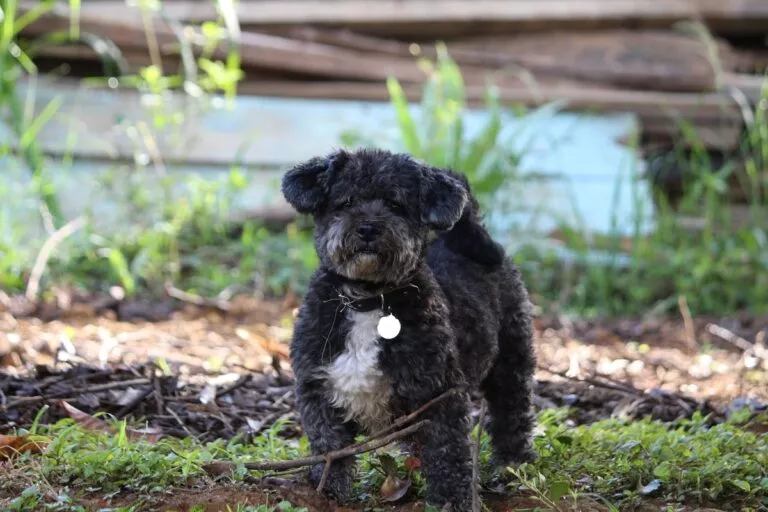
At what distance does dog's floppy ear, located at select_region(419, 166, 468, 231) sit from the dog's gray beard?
0.16 m

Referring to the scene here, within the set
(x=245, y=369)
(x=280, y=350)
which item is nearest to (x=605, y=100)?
(x=280, y=350)

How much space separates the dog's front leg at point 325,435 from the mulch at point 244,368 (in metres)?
0.71

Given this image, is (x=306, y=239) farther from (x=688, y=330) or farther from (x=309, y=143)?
(x=688, y=330)

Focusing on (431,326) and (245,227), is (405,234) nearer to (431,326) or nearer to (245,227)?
(431,326)

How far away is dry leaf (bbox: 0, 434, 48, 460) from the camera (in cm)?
382

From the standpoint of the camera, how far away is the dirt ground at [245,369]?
4.58 meters

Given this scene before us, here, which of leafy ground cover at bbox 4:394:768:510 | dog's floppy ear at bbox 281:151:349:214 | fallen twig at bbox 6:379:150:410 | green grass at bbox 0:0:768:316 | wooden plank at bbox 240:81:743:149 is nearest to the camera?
leafy ground cover at bbox 4:394:768:510

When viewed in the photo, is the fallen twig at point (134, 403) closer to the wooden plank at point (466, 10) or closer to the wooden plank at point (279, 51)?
the wooden plank at point (279, 51)

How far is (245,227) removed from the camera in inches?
333

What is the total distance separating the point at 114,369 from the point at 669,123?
653 centimetres

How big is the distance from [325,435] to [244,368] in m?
1.47

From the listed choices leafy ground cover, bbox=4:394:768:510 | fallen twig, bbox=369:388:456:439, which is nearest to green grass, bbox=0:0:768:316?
leafy ground cover, bbox=4:394:768:510

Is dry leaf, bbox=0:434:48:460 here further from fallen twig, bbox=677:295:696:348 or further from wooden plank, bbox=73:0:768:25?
wooden plank, bbox=73:0:768:25

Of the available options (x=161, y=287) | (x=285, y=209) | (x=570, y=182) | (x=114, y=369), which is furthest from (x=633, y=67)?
(x=114, y=369)
